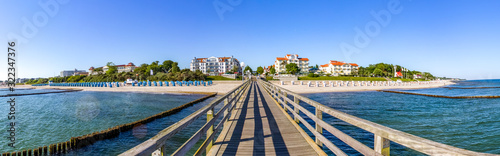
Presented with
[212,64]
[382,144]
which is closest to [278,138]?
[382,144]

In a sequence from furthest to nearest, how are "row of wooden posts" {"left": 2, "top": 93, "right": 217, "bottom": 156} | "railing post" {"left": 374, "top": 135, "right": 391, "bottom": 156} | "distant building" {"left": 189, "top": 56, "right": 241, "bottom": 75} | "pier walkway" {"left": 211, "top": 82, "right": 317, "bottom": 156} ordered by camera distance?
"distant building" {"left": 189, "top": 56, "right": 241, "bottom": 75} → "row of wooden posts" {"left": 2, "top": 93, "right": 217, "bottom": 156} → "pier walkway" {"left": 211, "top": 82, "right": 317, "bottom": 156} → "railing post" {"left": 374, "top": 135, "right": 391, "bottom": 156}

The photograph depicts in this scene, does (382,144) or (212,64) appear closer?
(382,144)

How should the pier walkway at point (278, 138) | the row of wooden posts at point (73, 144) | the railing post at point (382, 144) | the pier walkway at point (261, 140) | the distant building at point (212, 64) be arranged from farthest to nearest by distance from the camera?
the distant building at point (212, 64)
the row of wooden posts at point (73, 144)
the pier walkway at point (261, 140)
the railing post at point (382, 144)
the pier walkway at point (278, 138)

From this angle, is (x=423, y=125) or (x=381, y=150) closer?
(x=381, y=150)

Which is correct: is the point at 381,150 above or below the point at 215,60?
below

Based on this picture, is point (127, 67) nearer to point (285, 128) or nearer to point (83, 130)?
point (83, 130)

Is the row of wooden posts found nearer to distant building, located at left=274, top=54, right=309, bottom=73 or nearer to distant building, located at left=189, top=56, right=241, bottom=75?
distant building, located at left=274, top=54, right=309, bottom=73

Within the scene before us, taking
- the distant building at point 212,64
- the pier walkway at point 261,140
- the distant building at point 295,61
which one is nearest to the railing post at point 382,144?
the pier walkway at point 261,140

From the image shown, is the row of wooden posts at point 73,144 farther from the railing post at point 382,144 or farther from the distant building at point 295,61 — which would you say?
the distant building at point 295,61

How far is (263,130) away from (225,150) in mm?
1753

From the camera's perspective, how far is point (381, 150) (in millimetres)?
1932

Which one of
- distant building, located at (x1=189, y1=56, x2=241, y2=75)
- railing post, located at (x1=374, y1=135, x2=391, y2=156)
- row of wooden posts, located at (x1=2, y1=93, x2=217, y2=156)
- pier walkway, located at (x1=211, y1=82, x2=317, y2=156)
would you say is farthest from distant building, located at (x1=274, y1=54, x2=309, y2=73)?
railing post, located at (x1=374, y1=135, x2=391, y2=156)

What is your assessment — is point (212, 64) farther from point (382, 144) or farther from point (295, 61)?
point (382, 144)

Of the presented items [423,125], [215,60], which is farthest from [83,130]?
[215,60]
